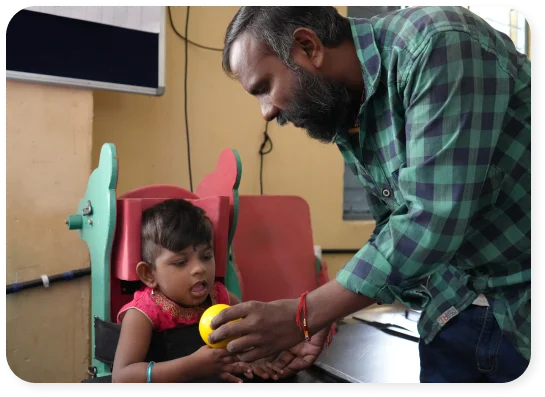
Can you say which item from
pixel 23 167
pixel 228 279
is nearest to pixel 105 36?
pixel 23 167

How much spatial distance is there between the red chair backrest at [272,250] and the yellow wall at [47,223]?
0.25 meters

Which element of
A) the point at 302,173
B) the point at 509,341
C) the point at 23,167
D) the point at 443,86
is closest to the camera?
the point at 443,86

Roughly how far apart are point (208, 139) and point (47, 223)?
373 millimetres

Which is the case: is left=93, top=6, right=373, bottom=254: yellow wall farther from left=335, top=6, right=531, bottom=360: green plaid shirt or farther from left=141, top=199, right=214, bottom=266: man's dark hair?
left=335, top=6, right=531, bottom=360: green plaid shirt

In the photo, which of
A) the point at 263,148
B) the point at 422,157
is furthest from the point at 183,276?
the point at 263,148

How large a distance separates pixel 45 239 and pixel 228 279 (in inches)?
10.7

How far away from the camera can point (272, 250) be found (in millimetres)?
814

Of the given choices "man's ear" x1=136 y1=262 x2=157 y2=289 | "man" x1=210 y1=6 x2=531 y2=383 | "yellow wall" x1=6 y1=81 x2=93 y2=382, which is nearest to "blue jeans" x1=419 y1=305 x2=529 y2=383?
"man" x1=210 y1=6 x2=531 y2=383

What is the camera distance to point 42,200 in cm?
70

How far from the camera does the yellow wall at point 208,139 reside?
0.88m

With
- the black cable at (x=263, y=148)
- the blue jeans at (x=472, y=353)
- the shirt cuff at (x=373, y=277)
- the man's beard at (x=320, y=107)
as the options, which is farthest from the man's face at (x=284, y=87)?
the black cable at (x=263, y=148)

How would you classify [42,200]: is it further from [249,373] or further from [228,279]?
[249,373]

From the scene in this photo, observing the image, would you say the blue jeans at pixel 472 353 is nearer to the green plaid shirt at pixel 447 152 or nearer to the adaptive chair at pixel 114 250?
the green plaid shirt at pixel 447 152

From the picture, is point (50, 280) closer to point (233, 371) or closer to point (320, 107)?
point (233, 371)
